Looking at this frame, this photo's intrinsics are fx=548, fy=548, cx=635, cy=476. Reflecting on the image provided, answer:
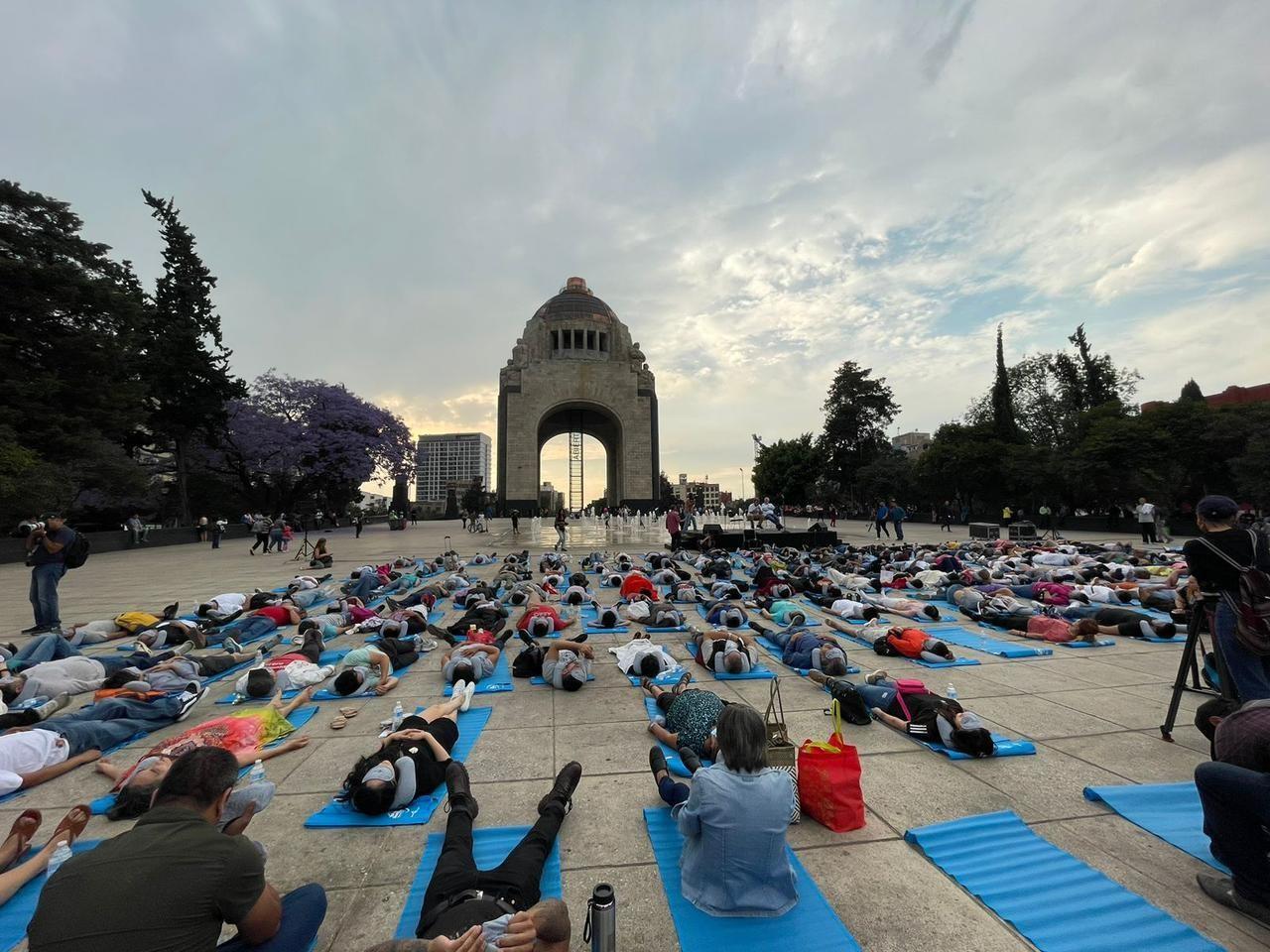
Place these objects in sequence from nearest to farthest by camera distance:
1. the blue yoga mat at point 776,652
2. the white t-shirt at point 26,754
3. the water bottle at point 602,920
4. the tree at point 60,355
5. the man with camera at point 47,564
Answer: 1. the water bottle at point 602,920
2. the white t-shirt at point 26,754
3. the blue yoga mat at point 776,652
4. the man with camera at point 47,564
5. the tree at point 60,355

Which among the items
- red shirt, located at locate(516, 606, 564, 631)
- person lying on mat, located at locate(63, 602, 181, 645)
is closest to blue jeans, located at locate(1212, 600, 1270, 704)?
red shirt, located at locate(516, 606, 564, 631)

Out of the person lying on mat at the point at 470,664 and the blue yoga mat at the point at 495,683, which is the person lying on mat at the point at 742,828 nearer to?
the person lying on mat at the point at 470,664

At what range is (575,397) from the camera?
141ft

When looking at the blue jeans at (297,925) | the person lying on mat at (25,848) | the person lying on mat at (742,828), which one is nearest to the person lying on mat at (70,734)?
the person lying on mat at (25,848)

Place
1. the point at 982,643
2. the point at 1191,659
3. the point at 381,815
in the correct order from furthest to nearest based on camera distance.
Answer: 1. the point at 982,643
2. the point at 1191,659
3. the point at 381,815

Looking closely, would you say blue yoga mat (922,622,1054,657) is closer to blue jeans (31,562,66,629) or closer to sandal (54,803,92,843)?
sandal (54,803,92,843)

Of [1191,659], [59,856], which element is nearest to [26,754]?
[59,856]

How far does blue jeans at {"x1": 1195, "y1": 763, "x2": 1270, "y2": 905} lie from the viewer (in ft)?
8.15

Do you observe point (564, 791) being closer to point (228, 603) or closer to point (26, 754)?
point (26, 754)

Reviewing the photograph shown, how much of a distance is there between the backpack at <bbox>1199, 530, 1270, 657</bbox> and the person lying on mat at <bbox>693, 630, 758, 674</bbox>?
4.07 m

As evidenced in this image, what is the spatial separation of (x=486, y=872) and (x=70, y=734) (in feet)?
14.0

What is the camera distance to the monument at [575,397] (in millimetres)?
41500

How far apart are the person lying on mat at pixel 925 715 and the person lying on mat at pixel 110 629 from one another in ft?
33.8

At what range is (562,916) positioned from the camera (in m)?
2.03
